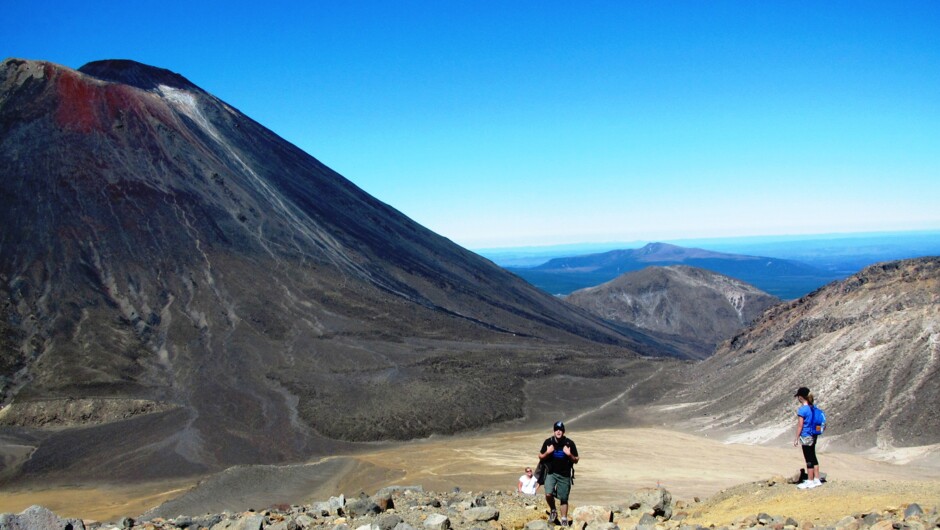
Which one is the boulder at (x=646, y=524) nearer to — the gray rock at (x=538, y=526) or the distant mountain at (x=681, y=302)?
the gray rock at (x=538, y=526)

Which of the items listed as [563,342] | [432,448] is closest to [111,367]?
[432,448]

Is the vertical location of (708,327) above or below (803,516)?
below

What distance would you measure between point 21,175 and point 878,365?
58.3 meters

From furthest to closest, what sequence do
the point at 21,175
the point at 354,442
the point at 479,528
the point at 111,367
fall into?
the point at 21,175
the point at 111,367
the point at 354,442
the point at 479,528

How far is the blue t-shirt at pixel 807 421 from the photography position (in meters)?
11.9

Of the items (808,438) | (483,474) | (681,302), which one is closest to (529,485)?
(808,438)

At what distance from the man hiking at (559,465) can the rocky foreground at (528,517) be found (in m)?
0.35

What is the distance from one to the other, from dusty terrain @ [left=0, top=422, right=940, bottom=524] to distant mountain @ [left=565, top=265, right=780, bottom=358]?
2924 inches

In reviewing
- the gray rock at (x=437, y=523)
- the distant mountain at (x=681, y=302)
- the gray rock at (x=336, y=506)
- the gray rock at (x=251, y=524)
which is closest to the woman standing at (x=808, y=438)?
the gray rock at (x=437, y=523)

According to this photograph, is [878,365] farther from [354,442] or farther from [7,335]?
[7,335]

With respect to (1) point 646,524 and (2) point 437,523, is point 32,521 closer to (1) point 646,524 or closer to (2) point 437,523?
(2) point 437,523

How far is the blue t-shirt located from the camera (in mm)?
11914

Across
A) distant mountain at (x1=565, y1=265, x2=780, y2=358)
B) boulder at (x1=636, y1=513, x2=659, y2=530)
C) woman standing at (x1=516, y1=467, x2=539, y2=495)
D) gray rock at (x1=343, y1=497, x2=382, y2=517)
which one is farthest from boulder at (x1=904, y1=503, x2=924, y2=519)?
distant mountain at (x1=565, y1=265, x2=780, y2=358)

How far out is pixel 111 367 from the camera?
4050 cm
